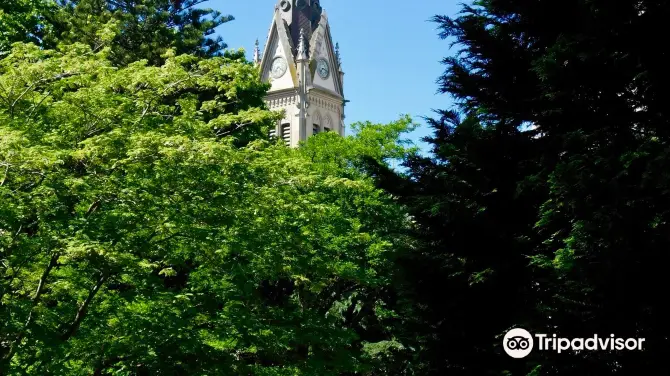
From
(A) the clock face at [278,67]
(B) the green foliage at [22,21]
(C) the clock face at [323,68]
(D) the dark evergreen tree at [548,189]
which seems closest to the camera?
(D) the dark evergreen tree at [548,189]

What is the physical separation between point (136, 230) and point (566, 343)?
18.2 feet

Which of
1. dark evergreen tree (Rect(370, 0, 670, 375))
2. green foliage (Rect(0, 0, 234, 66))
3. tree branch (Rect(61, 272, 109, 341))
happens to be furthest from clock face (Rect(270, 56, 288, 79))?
tree branch (Rect(61, 272, 109, 341))

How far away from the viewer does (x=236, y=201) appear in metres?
11.4

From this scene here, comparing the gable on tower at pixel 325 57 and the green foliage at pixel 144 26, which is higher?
the gable on tower at pixel 325 57

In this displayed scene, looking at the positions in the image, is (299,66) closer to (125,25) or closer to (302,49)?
(302,49)

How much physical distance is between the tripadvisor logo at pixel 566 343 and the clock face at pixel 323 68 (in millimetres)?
56785

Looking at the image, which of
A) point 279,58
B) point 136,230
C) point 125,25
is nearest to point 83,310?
point 136,230

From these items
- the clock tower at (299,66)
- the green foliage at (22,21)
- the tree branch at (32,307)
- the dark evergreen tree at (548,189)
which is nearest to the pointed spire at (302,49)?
the clock tower at (299,66)

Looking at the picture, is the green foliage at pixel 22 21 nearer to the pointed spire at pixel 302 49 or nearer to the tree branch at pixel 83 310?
the tree branch at pixel 83 310

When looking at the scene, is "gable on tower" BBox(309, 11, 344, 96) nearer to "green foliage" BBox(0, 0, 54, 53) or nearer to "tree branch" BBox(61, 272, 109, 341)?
"green foliage" BBox(0, 0, 54, 53)

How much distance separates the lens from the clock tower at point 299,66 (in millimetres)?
63375

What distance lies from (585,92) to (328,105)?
189 ft

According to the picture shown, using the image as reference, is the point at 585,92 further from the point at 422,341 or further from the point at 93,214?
the point at 93,214

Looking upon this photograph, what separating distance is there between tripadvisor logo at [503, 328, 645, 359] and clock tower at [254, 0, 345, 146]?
176ft
